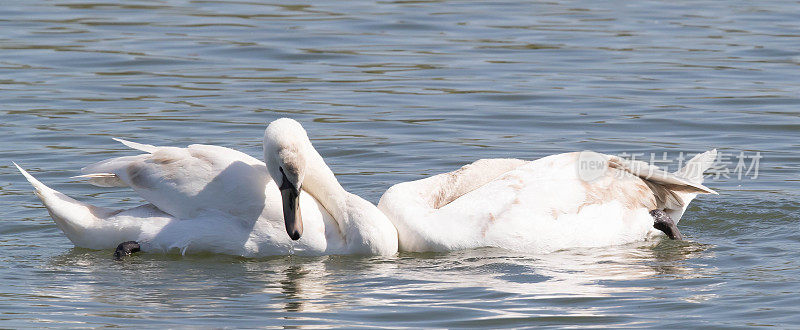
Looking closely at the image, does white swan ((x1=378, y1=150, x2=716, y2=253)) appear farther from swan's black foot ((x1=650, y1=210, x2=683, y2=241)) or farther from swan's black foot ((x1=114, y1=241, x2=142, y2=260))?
swan's black foot ((x1=114, y1=241, x2=142, y2=260))

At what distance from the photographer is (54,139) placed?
1312 centimetres

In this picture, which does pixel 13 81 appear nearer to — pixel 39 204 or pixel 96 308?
pixel 39 204

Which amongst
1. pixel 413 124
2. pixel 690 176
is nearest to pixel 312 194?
pixel 690 176

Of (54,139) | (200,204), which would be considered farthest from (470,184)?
(54,139)

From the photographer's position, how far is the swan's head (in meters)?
8.82

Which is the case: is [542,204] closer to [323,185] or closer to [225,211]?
[323,185]

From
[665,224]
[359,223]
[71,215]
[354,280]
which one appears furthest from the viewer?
[665,224]

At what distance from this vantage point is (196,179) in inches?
364

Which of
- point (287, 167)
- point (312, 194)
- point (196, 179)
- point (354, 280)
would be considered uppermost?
point (287, 167)

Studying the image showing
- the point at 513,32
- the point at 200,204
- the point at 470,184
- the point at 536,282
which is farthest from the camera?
the point at 513,32

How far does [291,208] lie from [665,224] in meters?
2.72

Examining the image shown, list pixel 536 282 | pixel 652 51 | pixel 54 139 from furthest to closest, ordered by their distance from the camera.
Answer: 1. pixel 652 51
2. pixel 54 139
3. pixel 536 282

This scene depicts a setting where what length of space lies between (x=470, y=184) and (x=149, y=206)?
7.25ft

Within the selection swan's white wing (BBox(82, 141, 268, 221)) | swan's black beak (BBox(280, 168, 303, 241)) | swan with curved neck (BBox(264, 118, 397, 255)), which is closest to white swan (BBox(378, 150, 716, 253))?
swan with curved neck (BBox(264, 118, 397, 255))
